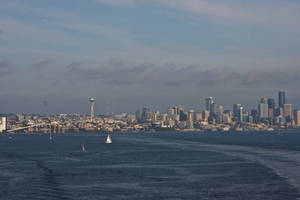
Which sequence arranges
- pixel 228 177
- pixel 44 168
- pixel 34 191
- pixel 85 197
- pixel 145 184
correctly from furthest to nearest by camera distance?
pixel 44 168
pixel 228 177
pixel 145 184
pixel 34 191
pixel 85 197

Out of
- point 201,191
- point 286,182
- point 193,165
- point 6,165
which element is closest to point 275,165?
point 193,165

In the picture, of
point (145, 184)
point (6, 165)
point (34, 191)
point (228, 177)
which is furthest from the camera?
point (6, 165)

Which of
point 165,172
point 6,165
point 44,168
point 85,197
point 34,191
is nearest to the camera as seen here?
point 85,197

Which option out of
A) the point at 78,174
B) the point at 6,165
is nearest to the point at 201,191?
the point at 78,174

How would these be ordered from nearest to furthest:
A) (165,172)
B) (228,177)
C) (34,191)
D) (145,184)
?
1. (34,191)
2. (145,184)
3. (228,177)
4. (165,172)

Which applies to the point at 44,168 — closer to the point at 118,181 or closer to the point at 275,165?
the point at 118,181

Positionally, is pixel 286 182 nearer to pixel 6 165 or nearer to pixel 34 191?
pixel 34 191

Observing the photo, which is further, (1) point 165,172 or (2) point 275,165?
(2) point 275,165

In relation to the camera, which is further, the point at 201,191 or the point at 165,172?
the point at 165,172

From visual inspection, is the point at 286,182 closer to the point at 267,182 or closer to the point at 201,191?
the point at 267,182

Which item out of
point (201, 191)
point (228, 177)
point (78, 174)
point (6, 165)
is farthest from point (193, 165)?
point (6, 165)
